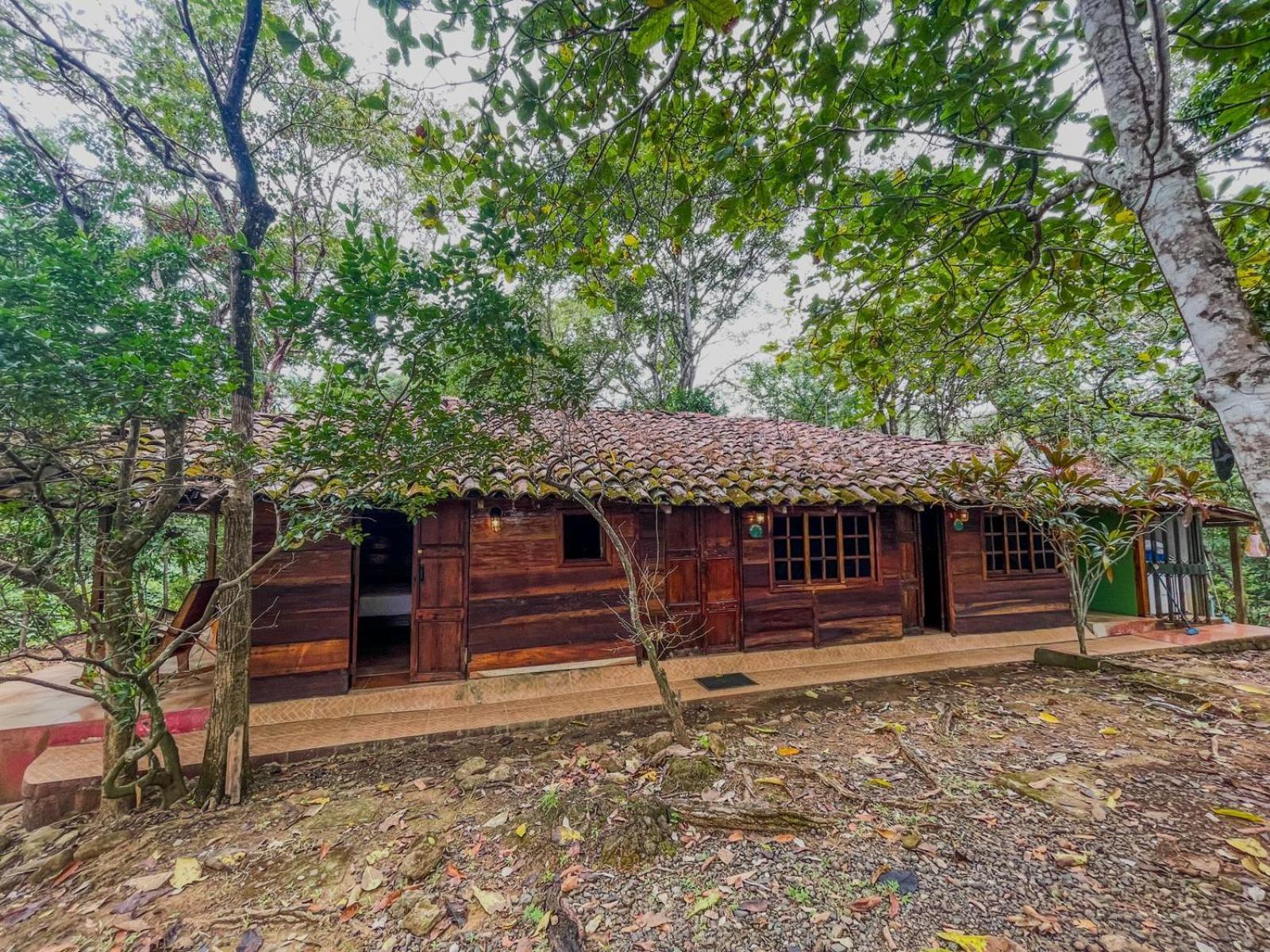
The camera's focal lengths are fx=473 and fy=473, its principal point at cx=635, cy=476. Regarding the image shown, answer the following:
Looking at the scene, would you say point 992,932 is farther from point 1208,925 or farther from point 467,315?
point 467,315

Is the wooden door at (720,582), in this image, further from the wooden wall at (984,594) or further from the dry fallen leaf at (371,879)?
the dry fallen leaf at (371,879)

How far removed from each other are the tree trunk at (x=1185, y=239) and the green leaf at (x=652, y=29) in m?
1.88

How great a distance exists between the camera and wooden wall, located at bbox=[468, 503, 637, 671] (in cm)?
618

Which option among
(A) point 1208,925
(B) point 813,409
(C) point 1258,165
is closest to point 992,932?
(A) point 1208,925

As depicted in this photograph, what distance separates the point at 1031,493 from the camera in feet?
21.3

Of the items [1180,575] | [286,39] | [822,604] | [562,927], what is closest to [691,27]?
[286,39]

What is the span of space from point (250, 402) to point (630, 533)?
4461mm

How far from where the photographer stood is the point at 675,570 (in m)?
6.95

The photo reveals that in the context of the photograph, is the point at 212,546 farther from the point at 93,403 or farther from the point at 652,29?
the point at 652,29

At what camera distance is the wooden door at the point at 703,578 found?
22.8 ft

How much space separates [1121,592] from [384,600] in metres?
14.1

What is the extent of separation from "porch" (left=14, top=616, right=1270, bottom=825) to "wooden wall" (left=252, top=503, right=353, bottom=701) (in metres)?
0.23

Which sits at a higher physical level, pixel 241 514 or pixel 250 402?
pixel 250 402

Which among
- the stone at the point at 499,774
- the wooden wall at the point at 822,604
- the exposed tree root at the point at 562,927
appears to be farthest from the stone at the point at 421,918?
the wooden wall at the point at 822,604
